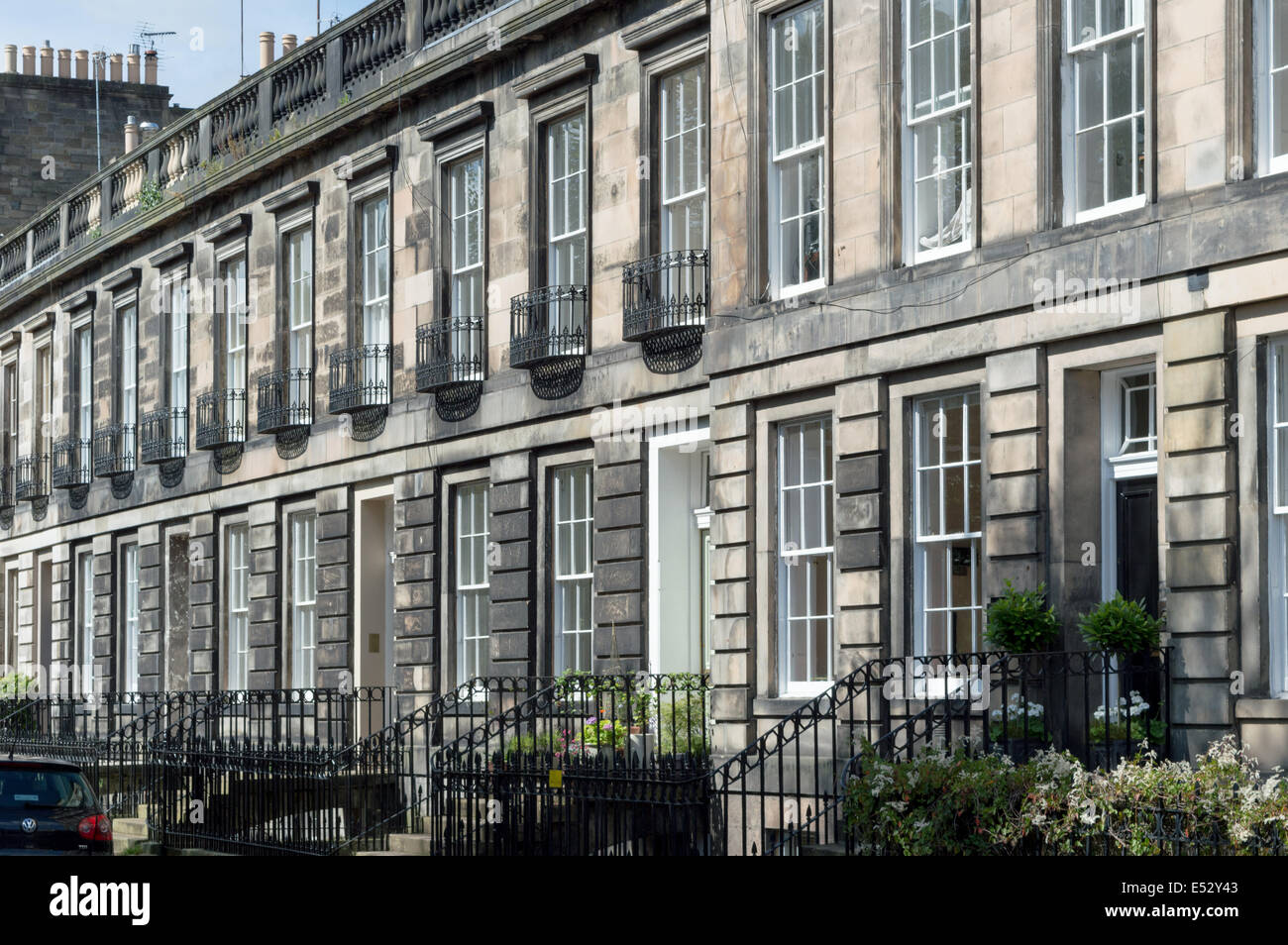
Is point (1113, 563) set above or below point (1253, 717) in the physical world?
above

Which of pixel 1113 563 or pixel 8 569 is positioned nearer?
pixel 1113 563

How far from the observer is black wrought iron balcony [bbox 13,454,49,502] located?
35406 mm

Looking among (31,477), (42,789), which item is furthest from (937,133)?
(31,477)

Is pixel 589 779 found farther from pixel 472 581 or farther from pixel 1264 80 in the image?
pixel 1264 80

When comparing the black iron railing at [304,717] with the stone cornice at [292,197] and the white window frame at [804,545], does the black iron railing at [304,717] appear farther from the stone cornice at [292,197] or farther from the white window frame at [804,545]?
the white window frame at [804,545]

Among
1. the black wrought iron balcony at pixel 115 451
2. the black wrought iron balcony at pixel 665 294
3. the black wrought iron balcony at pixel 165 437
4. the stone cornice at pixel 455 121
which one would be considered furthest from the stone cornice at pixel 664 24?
the black wrought iron balcony at pixel 115 451

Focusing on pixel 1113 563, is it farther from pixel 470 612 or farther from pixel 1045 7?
pixel 470 612

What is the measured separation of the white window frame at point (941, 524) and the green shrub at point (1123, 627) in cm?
183

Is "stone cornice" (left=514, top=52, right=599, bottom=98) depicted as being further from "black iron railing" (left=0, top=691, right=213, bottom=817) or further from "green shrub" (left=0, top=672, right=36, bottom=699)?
"green shrub" (left=0, top=672, right=36, bottom=699)

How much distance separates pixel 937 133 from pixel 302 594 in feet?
43.9

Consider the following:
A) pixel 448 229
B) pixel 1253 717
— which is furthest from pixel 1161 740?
pixel 448 229

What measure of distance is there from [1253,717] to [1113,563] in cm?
195

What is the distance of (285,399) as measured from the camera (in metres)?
26.3

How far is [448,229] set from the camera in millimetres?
23094
